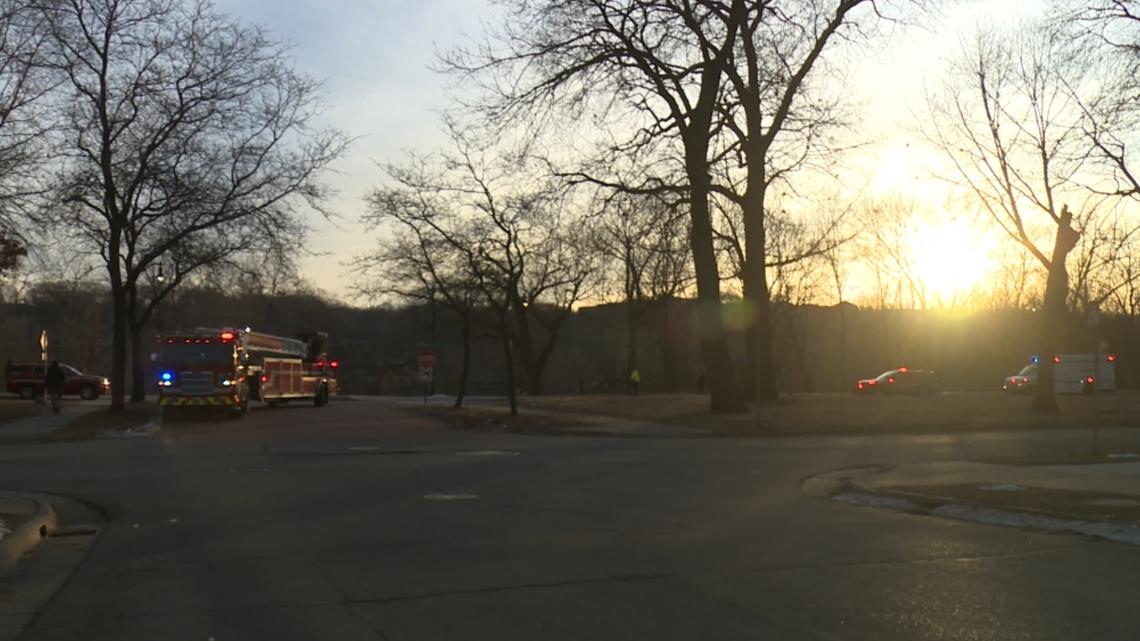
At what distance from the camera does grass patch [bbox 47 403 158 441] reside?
2966 centimetres

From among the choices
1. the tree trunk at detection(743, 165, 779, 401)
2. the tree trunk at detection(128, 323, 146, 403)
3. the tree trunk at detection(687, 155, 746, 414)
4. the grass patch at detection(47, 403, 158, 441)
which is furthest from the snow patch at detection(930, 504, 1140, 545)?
the tree trunk at detection(128, 323, 146, 403)

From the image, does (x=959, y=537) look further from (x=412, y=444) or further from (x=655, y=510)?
(x=412, y=444)

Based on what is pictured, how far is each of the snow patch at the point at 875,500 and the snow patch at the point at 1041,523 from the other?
600 millimetres

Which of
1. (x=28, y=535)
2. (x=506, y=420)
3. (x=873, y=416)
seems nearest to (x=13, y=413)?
(x=506, y=420)

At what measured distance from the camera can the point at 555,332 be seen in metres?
75.9

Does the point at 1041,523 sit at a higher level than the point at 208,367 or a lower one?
lower

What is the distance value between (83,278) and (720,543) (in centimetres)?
3622

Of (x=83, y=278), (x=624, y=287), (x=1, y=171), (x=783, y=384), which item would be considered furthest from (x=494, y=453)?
(x=783, y=384)

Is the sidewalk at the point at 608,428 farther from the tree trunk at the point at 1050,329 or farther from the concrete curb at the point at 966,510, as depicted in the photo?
the tree trunk at the point at 1050,329

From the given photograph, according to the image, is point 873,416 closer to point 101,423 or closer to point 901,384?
point 101,423

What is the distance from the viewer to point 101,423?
112ft

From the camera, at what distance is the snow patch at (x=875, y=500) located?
48.5 feet

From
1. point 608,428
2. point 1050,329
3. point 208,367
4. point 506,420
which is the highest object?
point 1050,329

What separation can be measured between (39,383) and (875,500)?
4603 centimetres
